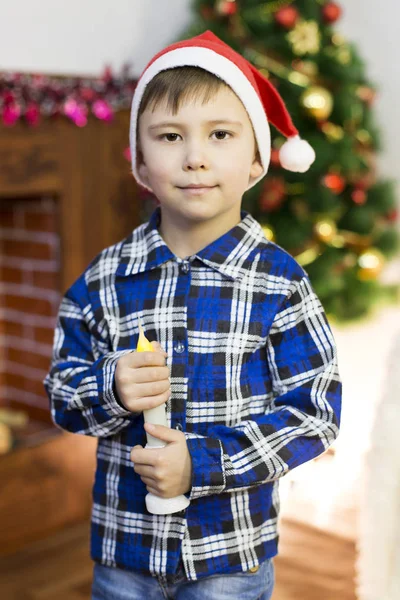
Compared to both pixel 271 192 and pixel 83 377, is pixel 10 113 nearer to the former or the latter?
pixel 271 192

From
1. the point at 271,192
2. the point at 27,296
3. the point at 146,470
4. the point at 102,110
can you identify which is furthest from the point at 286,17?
the point at 146,470

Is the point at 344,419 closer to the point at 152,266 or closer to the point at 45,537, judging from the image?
the point at 45,537

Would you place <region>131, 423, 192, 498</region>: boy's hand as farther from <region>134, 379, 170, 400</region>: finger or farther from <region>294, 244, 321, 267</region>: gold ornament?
<region>294, 244, 321, 267</region>: gold ornament

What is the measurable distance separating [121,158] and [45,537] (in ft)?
3.98

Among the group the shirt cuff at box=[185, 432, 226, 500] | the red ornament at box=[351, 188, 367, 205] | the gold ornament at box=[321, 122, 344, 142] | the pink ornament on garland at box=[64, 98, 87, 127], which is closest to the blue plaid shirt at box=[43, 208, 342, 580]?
the shirt cuff at box=[185, 432, 226, 500]

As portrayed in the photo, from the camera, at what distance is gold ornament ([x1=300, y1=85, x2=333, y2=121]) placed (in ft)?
8.93

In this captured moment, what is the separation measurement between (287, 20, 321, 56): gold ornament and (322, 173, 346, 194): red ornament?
419mm

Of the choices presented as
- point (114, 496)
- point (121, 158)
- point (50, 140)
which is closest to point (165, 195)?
point (114, 496)

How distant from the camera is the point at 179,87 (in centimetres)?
105

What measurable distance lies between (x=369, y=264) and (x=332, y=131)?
0.52 meters

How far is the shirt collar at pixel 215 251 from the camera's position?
1104 millimetres

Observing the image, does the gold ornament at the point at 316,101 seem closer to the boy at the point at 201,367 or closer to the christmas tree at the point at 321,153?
the christmas tree at the point at 321,153

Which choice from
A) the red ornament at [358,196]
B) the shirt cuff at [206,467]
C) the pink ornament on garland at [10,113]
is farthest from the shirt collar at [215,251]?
the red ornament at [358,196]

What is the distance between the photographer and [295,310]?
3.52 ft
